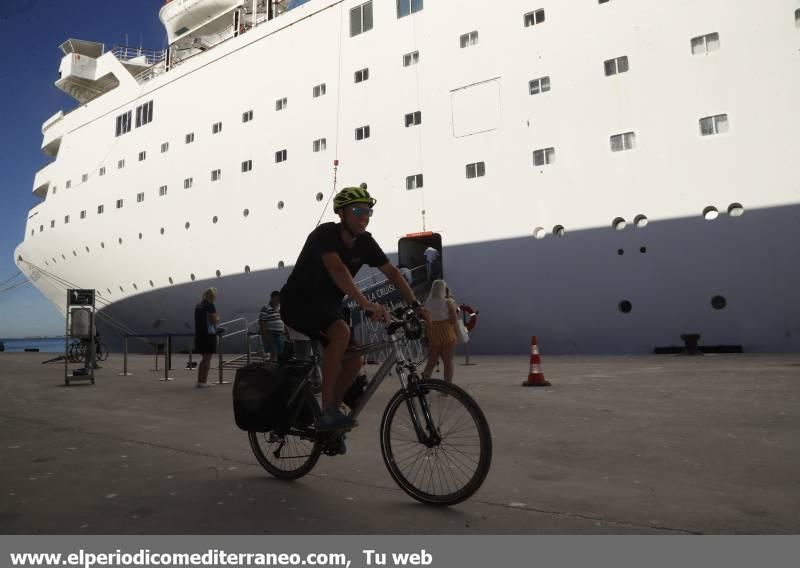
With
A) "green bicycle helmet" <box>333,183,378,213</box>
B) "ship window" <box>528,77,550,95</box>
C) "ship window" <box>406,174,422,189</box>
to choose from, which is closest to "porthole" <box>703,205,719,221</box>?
"ship window" <box>528,77,550,95</box>

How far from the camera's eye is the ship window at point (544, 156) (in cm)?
1187

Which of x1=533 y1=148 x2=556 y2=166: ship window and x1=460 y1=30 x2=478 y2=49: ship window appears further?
x1=460 y1=30 x2=478 y2=49: ship window

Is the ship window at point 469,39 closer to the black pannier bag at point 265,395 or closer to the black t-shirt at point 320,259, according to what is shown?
the black t-shirt at point 320,259

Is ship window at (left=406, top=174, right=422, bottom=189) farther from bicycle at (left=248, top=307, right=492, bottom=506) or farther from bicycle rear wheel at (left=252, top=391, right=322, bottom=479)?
bicycle at (left=248, top=307, right=492, bottom=506)

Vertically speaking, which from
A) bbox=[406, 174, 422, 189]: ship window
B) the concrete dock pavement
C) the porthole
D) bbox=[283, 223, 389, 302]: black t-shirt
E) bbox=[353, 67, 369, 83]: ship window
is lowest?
the concrete dock pavement

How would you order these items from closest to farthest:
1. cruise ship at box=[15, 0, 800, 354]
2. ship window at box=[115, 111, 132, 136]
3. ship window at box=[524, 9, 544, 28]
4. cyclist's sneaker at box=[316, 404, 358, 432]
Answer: cyclist's sneaker at box=[316, 404, 358, 432], cruise ship at box=[15, 0, 800, 354], ship window at box=[524, 9, 544, 28], ship window at box=[115, 111, 132, 136]

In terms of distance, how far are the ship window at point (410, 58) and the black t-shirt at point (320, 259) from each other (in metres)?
12.4

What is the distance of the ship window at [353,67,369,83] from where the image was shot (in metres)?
14.7

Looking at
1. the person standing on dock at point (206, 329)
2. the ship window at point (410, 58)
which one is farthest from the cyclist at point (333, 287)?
the ship window at point (410, 58)

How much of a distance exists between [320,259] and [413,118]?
11.8 metres

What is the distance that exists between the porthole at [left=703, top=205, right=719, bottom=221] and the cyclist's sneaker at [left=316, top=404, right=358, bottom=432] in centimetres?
975

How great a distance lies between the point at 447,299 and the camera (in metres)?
6.27

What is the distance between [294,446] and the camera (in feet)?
9.93

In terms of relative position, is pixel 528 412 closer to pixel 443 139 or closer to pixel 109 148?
pixel 443 139
